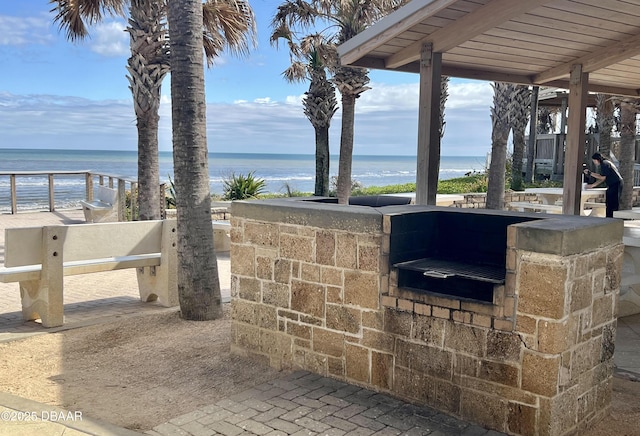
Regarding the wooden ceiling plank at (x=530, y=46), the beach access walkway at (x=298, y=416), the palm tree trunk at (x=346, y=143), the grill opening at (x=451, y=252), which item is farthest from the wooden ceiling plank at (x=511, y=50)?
the palm tree trunk at (x=346, y=143)

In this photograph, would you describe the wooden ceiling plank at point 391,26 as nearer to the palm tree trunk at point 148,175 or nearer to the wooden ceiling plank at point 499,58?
the wooden ceiling plank at point 499,58

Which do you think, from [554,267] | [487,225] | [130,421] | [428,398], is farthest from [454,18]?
[130,421]

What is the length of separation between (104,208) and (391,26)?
9.64 m

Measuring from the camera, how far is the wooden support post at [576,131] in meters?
7.32

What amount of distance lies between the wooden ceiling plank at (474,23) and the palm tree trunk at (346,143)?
7.78 m

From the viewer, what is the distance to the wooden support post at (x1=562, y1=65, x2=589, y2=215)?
732 cm

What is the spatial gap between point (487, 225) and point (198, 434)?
8.15 ft

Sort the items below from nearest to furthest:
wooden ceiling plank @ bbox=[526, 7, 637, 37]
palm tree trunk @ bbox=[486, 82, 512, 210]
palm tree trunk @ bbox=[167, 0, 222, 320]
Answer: wooden ceiling plank @ bbox=[526, 7, 637, 37] < palm tree trunk @ bbox=[167, 0, 222, 320] < palm tree trunk @ bbox=[486, 82, 512, 210]

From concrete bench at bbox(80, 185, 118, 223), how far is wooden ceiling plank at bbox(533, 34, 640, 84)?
9632 mm

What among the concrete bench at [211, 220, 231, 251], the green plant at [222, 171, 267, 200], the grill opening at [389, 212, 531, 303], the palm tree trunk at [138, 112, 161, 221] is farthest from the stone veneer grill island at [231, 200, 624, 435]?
the green plant at [222, 171, 267, 200]

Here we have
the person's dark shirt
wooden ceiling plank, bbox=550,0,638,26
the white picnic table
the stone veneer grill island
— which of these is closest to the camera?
the stone veneer grill island

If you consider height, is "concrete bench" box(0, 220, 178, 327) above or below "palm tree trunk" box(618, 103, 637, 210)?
below

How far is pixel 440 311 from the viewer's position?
3.80 m

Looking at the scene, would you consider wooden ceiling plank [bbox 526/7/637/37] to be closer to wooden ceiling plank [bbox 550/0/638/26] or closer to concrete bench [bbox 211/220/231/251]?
wooden ceiling plank [bbox 550/0/638/26]
